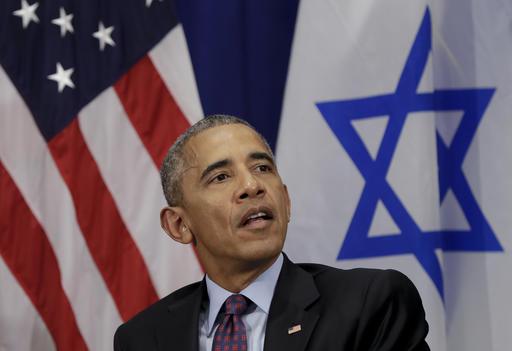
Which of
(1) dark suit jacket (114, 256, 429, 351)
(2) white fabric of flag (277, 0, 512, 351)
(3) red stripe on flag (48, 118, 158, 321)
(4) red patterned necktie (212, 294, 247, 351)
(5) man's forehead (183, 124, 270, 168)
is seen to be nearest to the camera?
(1) dark suit jacket (114, 256, 429, 351)

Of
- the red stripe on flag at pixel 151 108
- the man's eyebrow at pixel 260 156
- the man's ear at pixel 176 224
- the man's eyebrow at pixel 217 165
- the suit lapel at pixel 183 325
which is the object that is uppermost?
the red stripe on flag at pixel 151 108

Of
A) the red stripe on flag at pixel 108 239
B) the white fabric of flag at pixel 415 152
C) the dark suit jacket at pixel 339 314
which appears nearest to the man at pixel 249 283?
the dark suit jacket at pixel 339 314

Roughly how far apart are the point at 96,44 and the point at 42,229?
2.72 feet

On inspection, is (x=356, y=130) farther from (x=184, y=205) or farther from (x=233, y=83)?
(x=184, y=205)

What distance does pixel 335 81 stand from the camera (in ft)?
10.1

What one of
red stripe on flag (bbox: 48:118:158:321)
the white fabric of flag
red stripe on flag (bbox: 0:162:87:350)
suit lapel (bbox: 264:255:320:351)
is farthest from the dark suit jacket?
red stripe on flag (bbox: 0:162:87:350)

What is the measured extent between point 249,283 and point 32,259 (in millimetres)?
1598

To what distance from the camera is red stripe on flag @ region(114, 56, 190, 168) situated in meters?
3.26

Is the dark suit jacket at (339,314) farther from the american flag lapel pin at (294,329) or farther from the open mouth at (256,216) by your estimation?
the open mouth at (256,216)

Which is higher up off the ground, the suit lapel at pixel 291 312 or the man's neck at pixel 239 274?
the man's neck at pixel 239 274

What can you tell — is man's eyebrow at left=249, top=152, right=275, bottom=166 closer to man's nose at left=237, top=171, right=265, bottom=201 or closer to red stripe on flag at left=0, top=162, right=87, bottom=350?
man's nose at left=237, top=171, right=265, bottom=201

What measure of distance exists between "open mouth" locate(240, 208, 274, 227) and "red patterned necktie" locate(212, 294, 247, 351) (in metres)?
0.20

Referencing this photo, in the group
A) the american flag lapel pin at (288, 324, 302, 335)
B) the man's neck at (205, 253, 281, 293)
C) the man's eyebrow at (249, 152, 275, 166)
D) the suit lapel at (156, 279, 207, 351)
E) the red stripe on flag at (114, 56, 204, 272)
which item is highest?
the red stripe on flag at (114, 56, 204, 272)

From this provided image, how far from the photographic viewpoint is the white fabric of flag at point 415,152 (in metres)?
2.87
